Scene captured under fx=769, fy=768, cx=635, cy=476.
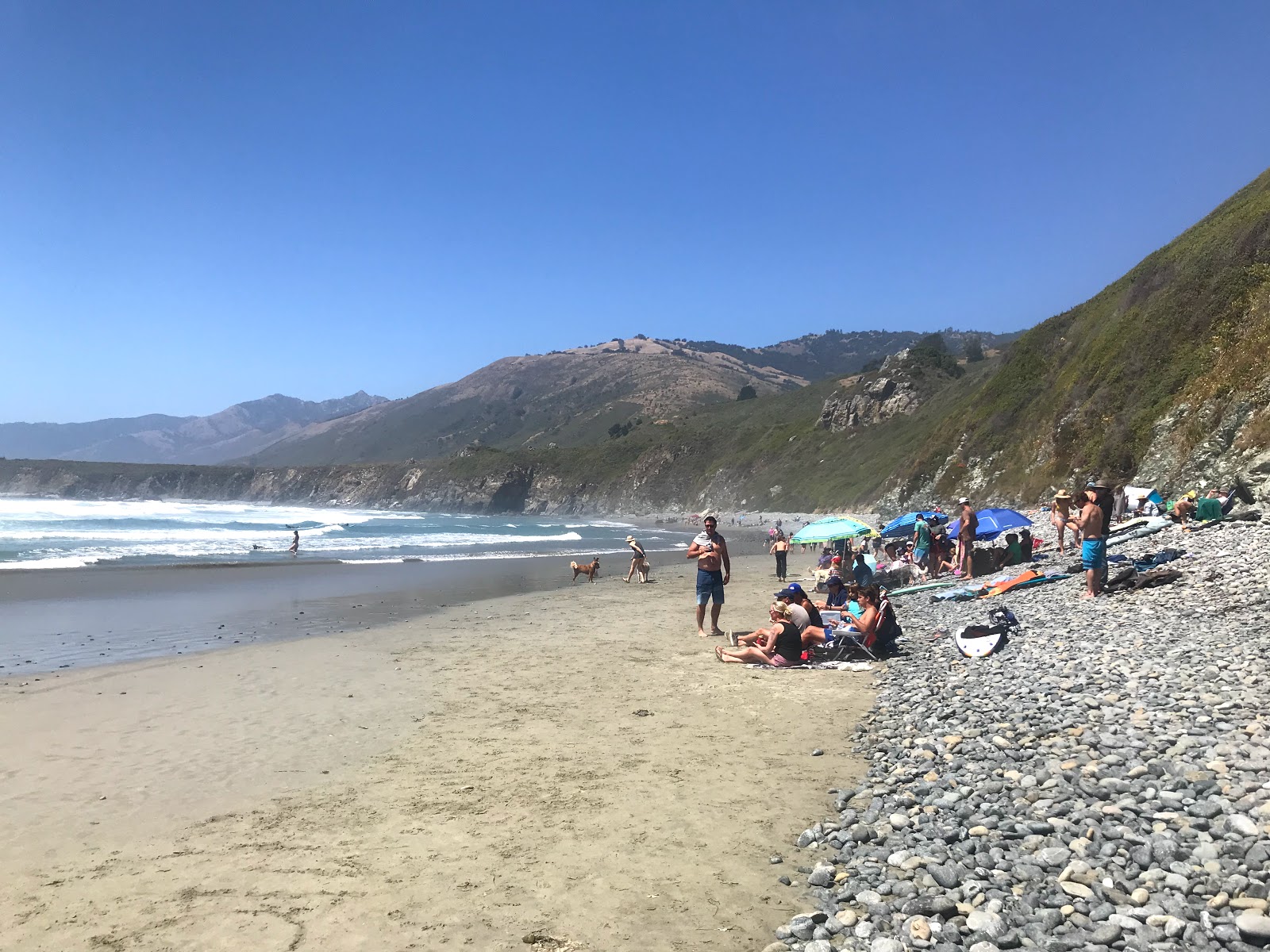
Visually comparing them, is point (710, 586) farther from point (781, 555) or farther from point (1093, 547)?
point (781, 555)

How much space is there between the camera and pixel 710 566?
1184cm

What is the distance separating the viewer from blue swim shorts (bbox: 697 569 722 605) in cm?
1195

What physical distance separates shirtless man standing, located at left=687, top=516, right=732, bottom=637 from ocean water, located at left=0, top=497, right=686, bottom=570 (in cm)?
2066

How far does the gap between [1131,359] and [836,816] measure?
103ft

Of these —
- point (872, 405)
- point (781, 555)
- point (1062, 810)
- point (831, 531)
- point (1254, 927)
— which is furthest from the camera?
point (872, 405)

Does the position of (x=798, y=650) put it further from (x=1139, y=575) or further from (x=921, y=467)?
(x=921, y=467)

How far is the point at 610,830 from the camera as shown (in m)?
5.18

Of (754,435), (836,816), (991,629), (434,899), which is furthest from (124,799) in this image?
(754,435)

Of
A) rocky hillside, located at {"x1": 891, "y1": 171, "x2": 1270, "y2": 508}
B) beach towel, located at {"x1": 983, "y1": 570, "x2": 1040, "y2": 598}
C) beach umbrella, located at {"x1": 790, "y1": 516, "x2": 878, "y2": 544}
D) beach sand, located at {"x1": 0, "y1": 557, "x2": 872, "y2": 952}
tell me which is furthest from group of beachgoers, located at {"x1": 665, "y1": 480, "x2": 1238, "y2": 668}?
rocky hillside, located at {"x1": 891, "y1": 171, "x2": 1270, "y2": 508}

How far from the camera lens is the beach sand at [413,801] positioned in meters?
4.13

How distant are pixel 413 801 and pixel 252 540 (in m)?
41.0

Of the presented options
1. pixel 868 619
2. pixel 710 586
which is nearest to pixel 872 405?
pixel 710 586

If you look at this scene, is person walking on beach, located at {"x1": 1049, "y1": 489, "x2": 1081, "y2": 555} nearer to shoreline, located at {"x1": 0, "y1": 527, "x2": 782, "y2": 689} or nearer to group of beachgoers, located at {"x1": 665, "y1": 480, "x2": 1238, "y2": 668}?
group of beachgoers, located at {"x1": 665, "y1": 480, "x2": 1238, "y2": 668}

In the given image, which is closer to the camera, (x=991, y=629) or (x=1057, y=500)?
(x=991, y=629)
